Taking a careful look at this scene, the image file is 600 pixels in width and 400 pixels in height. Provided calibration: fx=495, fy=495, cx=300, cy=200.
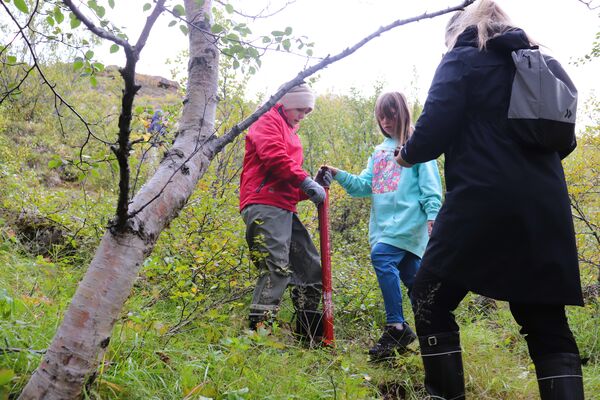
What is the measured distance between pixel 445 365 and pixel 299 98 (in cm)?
192

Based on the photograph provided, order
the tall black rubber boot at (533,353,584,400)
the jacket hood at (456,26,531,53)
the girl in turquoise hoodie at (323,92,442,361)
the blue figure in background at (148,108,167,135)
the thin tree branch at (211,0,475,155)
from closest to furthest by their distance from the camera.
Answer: the thin tree branch at (211,0,475,155) < the tall black rubber boot at (533,353,584,400) < the jacket hood at (456,26,531,53) < the blue figure in background at (148,108,167,135) < the girl in turquoise hoodie at (323,92,442,361)

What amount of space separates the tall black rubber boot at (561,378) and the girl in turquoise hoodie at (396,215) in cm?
118

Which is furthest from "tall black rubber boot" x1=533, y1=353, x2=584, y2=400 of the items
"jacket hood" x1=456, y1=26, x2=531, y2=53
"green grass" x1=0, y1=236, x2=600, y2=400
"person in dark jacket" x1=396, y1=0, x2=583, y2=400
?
"jacket hood" x1=456, y1=26, x2=531, y2=53

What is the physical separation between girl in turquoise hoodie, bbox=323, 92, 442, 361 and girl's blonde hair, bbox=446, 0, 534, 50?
1010 millimetres

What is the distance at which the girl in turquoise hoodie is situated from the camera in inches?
117

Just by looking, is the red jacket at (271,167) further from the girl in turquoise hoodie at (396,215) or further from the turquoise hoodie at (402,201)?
the turquoise hoodie at (402,201)

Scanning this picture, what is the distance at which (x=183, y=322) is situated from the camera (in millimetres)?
2572

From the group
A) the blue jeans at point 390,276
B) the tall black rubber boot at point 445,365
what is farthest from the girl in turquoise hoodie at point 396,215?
the tall black rubber boot at point 445,365

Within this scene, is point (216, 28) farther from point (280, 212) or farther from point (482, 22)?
point (280, 212)

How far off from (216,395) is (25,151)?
659cm

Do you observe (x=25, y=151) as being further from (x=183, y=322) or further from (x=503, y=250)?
(x=503, y=250)

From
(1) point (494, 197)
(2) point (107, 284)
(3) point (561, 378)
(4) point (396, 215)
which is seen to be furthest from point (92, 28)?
(4) point (396, 215)

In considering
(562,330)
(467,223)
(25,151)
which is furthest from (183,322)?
(25,151)

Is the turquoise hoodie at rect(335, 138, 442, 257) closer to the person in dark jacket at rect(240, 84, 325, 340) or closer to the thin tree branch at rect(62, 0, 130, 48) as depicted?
the person in dark jacket at rect(240, 84, 325, 340)
